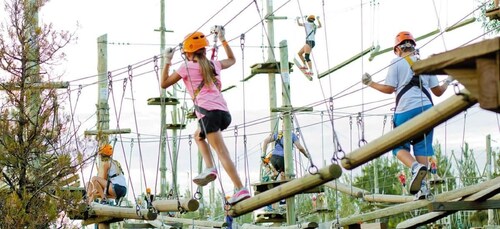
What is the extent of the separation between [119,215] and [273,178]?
5.20 m

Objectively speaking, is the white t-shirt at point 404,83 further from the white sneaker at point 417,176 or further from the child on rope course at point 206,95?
the child on rope course at point 206,95

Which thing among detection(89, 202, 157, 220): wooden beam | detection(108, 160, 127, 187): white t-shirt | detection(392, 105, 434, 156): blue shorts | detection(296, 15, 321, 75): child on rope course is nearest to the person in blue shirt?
detection(296, 15, 321, 75): child on rope course

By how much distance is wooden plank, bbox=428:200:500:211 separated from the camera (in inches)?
363

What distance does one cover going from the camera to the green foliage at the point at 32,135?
12445mm

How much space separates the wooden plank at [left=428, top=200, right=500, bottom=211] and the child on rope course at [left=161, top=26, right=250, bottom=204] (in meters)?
1.62

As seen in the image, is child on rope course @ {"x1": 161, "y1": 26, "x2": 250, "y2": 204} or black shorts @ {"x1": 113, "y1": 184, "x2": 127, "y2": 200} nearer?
child on rope course @ {"x1": 161, "y1": 26, "x2": 250, "y2": 204}

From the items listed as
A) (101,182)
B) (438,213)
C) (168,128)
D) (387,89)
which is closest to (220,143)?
(387,89)

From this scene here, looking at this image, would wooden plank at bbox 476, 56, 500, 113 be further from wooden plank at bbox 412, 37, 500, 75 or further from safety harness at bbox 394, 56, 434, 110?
safety harness at bbox 394, 56, 434, 110

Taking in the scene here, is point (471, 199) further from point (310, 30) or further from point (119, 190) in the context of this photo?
point (310, 30)

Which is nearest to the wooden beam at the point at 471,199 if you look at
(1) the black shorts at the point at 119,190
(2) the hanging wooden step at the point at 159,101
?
(1) the black shorts at the point at 119,190

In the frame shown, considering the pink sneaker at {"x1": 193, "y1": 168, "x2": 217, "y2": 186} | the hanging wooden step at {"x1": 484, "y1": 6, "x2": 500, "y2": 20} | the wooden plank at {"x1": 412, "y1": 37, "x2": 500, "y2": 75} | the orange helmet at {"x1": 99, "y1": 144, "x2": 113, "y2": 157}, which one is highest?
the hanging wooden step at {"x1": 484, "y1": 6, "x2": 500, "y2": 20}

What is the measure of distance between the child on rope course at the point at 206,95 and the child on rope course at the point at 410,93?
4.15 feet

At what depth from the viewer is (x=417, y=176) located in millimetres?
8703

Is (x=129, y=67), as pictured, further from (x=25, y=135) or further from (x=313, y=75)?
(x=313, y=75)
